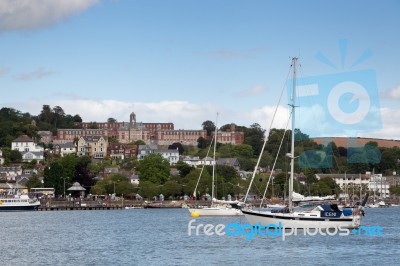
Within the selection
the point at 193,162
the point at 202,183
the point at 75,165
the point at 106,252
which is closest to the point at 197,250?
the point at 106,252

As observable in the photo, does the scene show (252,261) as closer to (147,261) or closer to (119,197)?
(147,261)

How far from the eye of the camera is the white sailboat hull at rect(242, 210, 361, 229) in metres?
52.8

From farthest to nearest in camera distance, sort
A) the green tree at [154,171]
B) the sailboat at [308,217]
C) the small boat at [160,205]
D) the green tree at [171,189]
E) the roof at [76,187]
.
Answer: the green tree at [154,171] → the green tree at [171,189] → the roof at [76,187] → the small boat at [160,205] → the sailboat at [308,217]

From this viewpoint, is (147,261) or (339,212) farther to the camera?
(339,212)

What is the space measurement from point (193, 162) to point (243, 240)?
14649cm

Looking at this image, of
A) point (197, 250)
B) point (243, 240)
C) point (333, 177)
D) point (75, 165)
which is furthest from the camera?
point (333, 177)

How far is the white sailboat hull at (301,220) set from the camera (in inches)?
2078

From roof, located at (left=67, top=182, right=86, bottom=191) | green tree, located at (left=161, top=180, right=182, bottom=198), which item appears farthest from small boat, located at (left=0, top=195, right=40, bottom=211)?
green tree, located at (left=161, top=180, right=182, bottom=198)

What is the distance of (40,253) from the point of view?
155 ft

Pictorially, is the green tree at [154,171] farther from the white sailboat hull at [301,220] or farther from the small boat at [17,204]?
the white sailboat hull at [301,220]

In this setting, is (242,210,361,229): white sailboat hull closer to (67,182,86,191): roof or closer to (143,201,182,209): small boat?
(143,201,182,209): small boat

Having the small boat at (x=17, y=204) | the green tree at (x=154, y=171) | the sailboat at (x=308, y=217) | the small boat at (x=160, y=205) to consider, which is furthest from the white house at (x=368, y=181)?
the sailboat at (x=308, y=217)

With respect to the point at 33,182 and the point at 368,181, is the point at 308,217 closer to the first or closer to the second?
the point at 33,182

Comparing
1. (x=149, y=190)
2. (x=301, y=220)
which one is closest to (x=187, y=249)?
(x=301, y=220)
